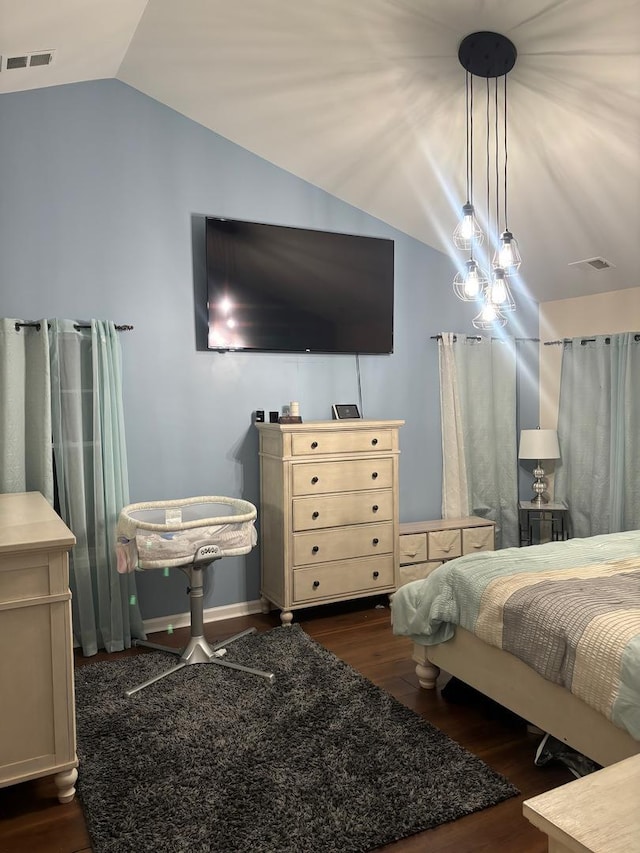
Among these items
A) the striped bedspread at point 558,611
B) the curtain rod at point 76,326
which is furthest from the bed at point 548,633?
the curtain rod at point 76,326

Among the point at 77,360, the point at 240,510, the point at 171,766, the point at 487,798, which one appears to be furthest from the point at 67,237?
the point at 487,798

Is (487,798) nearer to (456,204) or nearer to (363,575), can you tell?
(363,575)

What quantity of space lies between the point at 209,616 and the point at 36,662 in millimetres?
1869

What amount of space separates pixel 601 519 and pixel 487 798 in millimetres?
2933

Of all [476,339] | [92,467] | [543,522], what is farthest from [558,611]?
[476,339]

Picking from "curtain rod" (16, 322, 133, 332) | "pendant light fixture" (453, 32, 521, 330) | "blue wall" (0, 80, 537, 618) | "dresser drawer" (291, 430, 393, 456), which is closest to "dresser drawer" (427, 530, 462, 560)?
"dresser drawer" (291, 430, 393, 456)

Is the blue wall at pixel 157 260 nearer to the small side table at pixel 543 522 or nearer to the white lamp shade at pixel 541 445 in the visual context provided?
the white lamp shade at pixel 541 445

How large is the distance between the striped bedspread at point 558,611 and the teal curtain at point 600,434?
1.25 m

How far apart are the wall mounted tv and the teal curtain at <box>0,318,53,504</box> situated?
0.97 metres

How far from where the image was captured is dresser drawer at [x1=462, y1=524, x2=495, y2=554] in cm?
454

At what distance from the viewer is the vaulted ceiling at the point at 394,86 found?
2.60 metres

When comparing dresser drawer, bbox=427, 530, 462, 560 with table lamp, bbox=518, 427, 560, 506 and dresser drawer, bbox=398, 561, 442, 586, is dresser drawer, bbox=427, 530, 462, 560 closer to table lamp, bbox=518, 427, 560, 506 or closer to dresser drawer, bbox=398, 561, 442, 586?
dresser drawer, bbox=398, 561, 442, 586

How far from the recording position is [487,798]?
213 centimetres

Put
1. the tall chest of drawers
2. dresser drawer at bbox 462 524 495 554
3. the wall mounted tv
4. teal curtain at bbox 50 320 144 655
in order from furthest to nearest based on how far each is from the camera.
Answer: dresser drawer at bbox 462 524 495 554 < the wall mounted tv < the tall chest of drawers < teal curtain at bbox 50 320 144 655
